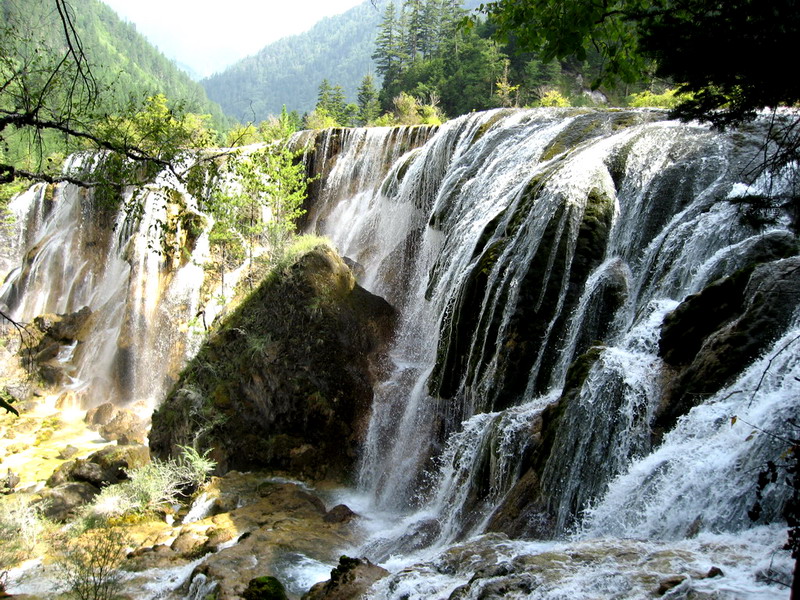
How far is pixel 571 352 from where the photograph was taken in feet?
26.6

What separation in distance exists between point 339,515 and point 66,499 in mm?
5897

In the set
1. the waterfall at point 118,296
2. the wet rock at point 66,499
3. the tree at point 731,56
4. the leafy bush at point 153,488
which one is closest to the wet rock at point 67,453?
the waterfall at point 118,296

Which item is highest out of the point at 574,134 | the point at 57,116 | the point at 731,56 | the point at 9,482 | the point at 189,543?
the point at 574,134

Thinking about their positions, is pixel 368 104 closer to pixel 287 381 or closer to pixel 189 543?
pixel 287 381

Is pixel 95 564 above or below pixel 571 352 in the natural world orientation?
below

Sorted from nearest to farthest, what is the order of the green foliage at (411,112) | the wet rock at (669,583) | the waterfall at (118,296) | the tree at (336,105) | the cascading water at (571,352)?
the wet rock at (669,583), the cascading water at (571,352), the waterfall at (118,296), the green foliage at (411,112), the tree at (336,105)

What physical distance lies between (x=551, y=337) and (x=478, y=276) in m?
1.94

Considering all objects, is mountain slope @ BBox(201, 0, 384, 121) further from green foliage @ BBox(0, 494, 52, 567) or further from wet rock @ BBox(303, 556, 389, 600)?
wet rock @ BBox(303, 556, 389, 600)

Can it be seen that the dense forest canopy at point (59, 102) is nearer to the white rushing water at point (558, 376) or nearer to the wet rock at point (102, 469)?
the white rushing water at point (558, 376)

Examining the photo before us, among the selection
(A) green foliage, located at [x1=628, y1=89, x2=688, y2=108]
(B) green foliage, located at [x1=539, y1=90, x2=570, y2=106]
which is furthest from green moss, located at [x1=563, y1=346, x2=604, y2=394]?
(B) green foliage, located at [x1=539, y1=90, x2=570, y2=106]

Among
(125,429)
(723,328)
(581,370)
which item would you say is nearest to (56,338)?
(125,429)

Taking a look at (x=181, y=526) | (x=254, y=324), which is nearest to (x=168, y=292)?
(x=254, y=324)

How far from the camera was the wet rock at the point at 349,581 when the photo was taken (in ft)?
17.3

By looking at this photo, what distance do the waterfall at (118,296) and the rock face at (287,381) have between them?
4.32m
